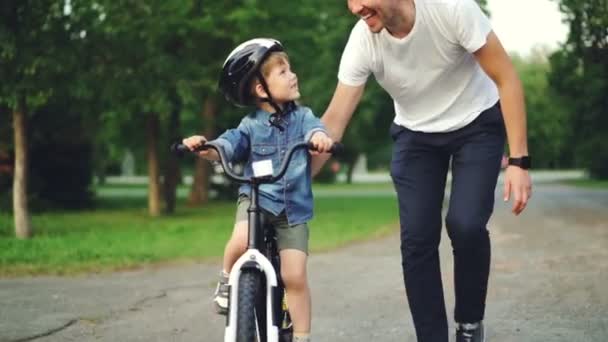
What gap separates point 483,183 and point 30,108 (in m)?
11.3

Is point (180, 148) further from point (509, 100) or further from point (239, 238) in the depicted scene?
point (509, 100)

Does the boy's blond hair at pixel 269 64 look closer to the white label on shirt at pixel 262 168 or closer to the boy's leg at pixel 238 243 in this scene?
the white label on shirt at pixel 262 168

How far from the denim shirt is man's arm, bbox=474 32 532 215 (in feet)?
2.57

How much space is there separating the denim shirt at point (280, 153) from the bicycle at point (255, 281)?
0.12m

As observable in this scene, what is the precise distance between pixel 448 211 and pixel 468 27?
2.71 ft

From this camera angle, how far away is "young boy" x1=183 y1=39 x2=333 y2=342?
4.18 metres

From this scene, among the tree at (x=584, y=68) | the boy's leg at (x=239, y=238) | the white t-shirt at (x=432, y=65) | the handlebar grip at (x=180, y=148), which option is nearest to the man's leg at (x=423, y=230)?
the white t-shirt at (x=432, y=65)

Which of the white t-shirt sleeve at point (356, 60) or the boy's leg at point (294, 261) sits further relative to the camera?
the white t-shirt sleeve at point (356, 60)

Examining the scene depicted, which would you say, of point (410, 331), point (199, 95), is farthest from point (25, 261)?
point (199, 95)

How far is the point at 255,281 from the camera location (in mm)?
3873

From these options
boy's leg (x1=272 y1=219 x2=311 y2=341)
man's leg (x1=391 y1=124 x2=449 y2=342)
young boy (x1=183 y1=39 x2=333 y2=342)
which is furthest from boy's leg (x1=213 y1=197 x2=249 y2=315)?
man's leg (x1=391 y1=124 x2=449 y2=342)

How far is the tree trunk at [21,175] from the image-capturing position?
47.0ft

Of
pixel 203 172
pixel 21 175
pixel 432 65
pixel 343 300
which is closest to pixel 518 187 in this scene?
pixel 432 65

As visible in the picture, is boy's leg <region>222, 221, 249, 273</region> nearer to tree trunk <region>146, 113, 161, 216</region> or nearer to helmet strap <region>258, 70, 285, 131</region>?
helmet strap <region>258, 70, 285, 131</region>
